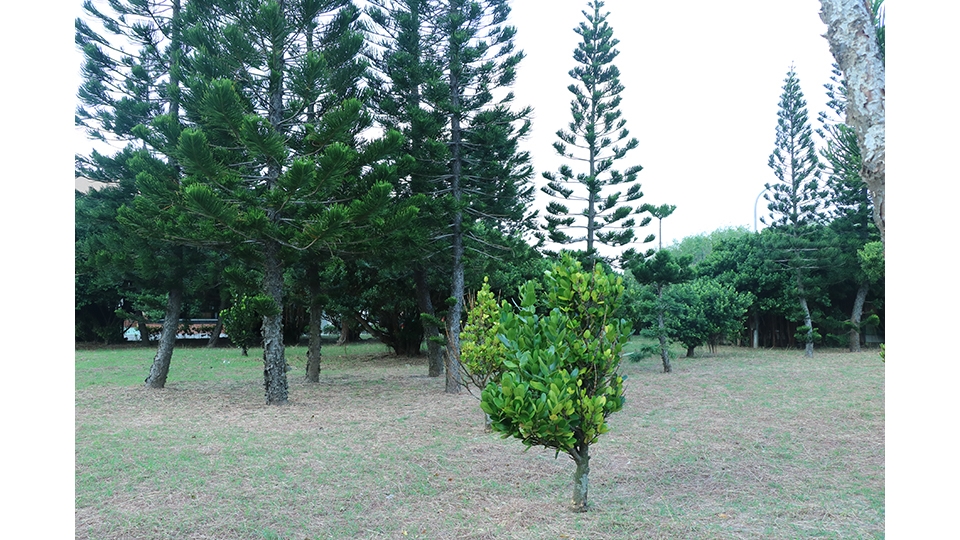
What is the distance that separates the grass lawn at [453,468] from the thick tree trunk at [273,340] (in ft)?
1.13

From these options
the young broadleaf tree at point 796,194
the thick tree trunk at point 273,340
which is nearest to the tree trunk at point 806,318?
the young broadleaf tree at point 796,194

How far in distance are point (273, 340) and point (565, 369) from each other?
4.97 m

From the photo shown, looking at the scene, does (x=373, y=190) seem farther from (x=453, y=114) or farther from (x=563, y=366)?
(x=563, y=366)

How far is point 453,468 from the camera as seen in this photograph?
168 inches

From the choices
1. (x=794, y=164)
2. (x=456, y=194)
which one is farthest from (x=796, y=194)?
(x=456, y=194)

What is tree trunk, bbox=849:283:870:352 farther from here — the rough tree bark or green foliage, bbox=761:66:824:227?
the rough tree bark

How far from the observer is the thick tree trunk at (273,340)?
718 centimetres

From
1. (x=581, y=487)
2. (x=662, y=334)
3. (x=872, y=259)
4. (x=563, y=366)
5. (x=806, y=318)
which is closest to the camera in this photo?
(x=563, y=366)

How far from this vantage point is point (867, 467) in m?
4.18

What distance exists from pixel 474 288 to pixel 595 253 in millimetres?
2238

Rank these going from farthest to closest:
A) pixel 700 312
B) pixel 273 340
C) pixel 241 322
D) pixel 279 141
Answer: pixel 241 322 → pixel 700 312 → pixel 273 340 → pixel 279 141

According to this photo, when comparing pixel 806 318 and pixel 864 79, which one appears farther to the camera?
pixel 806 318

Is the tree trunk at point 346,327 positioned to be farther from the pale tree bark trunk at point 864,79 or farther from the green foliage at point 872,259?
the pale tree bark trunk at point 864,79

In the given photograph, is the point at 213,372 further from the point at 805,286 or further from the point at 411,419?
the point at 805,286
